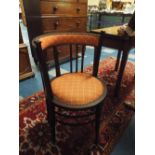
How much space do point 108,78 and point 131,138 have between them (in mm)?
1101

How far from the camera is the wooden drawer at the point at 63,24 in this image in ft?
7.28

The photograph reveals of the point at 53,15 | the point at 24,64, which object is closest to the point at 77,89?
the point at 24,64

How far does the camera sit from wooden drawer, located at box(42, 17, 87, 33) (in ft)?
7.28

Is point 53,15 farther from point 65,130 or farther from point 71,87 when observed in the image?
point 65,130

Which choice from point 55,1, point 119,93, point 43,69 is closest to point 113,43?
point 119,93

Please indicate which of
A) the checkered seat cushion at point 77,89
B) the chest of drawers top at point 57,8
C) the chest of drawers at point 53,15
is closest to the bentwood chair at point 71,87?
the checkered seat cushion at point 77,89

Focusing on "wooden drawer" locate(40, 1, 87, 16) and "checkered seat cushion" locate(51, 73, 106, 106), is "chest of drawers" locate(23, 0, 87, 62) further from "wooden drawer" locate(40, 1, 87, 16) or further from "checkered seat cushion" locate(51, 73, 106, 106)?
"checkered seat cushion" locate(51, 73, 106, 106)

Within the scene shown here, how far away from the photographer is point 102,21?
186 inches

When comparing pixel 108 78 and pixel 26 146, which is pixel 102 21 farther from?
pixel 26 146

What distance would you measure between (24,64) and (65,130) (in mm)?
1210

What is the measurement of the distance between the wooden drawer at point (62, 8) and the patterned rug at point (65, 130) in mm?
1263

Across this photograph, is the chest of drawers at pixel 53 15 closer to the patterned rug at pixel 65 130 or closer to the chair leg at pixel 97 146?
the patterned rug at pixel 65 130

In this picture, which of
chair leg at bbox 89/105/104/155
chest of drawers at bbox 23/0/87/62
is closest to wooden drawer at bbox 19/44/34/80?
chest of drawers at bbox 23/0/87/62

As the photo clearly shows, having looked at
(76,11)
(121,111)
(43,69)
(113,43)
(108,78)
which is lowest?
(121,111)
